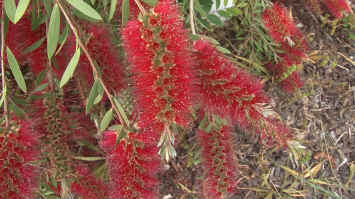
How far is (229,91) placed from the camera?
2.35 feet

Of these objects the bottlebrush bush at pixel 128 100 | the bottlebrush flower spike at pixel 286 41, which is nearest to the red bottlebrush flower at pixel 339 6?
the bottlebrush flower spike at pixel 286 41

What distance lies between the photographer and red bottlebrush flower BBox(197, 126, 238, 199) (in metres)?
0.92

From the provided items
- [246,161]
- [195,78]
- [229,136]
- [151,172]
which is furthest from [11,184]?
[246,161]

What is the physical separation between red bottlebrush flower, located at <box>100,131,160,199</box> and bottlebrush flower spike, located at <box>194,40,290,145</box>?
15 centimetres

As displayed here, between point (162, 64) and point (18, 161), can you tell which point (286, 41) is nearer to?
point (162, 64)

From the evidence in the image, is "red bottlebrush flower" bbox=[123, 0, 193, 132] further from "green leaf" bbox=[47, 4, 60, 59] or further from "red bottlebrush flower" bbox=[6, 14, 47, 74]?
"red bottlebrush flower" bbox=[6, 14, 47, 74]

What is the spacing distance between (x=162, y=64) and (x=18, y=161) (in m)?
0.32

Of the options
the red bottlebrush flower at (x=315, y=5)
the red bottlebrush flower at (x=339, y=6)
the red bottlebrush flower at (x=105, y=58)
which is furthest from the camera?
the red bottlebrush flower at (x=315, y=5)

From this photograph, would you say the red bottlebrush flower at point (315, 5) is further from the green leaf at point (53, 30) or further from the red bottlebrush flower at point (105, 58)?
the green leaf at point (53, 30)

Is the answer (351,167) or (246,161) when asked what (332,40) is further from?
(246,161)

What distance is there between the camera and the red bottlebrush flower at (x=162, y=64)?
2.05 ft

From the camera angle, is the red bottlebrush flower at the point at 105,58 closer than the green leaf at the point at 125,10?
No

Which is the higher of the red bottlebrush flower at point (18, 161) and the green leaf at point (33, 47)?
the green leaf at point (33, 47)

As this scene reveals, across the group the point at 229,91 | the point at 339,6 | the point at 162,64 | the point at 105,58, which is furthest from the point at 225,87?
the point at 339,6
